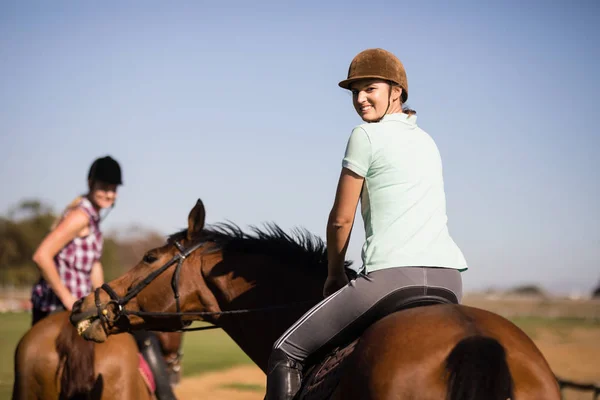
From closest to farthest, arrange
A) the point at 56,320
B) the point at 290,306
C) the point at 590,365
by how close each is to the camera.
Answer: the point at 290,306
the point at 56,320
the point at 590,365

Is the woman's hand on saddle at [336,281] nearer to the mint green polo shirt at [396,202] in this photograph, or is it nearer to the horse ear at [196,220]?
the mint green polo shirt at [396,202]

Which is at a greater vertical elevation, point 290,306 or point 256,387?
point 290,306

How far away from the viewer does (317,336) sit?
3.71 metres

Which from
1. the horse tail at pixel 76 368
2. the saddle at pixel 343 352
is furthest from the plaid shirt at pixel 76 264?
the saddle at pixel 343 352

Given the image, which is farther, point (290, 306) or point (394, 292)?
point (290, 306)

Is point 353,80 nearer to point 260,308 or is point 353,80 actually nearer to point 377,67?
point 377,67

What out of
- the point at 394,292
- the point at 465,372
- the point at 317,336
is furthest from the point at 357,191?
the point at 465,372

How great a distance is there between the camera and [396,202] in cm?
367

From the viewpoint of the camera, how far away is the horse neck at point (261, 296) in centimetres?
474

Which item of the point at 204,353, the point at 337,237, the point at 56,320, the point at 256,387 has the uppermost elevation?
the point at 337,237

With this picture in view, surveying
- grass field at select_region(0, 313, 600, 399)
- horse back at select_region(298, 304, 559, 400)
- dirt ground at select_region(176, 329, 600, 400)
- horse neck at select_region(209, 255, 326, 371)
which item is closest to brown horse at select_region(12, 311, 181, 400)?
horse neck at select_region(209, 255, 326, 371)

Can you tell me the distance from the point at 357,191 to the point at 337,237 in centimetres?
31

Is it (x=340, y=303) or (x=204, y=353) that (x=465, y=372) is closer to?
(x=340, y=303)

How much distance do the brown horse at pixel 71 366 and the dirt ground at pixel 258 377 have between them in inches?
291
